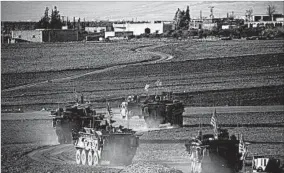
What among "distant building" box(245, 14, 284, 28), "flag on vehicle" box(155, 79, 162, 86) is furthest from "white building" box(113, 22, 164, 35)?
"flag on vehicle" box(155, 79, 162, 86)

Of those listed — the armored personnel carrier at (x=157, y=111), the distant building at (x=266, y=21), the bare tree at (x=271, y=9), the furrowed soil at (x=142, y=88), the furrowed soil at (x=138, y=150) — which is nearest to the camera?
the furrowed soil at (x=138, y=150)

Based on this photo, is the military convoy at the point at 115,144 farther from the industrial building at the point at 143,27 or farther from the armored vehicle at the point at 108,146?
the industrial building at the point at 143,27

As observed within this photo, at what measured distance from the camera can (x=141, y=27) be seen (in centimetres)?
2833

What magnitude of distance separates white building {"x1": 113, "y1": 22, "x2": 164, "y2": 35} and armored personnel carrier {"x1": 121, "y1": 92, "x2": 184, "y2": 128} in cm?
640

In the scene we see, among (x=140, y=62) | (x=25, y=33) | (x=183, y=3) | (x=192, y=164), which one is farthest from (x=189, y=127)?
(x=140, y=62)

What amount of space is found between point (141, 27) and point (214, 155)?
53.0 ft

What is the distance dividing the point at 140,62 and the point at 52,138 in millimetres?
10327

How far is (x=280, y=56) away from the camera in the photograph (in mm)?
22969

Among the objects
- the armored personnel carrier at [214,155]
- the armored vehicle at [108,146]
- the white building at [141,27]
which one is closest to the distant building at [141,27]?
the white building at [141,27]

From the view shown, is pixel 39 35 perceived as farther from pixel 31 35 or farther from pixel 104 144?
pixel 104 144

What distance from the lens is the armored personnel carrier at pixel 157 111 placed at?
17.7 metres

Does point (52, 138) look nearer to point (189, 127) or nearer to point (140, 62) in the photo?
point (189, 127)

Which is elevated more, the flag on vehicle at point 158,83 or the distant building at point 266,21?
the distant building at point 266,21

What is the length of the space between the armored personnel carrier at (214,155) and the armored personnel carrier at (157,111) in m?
4.64
